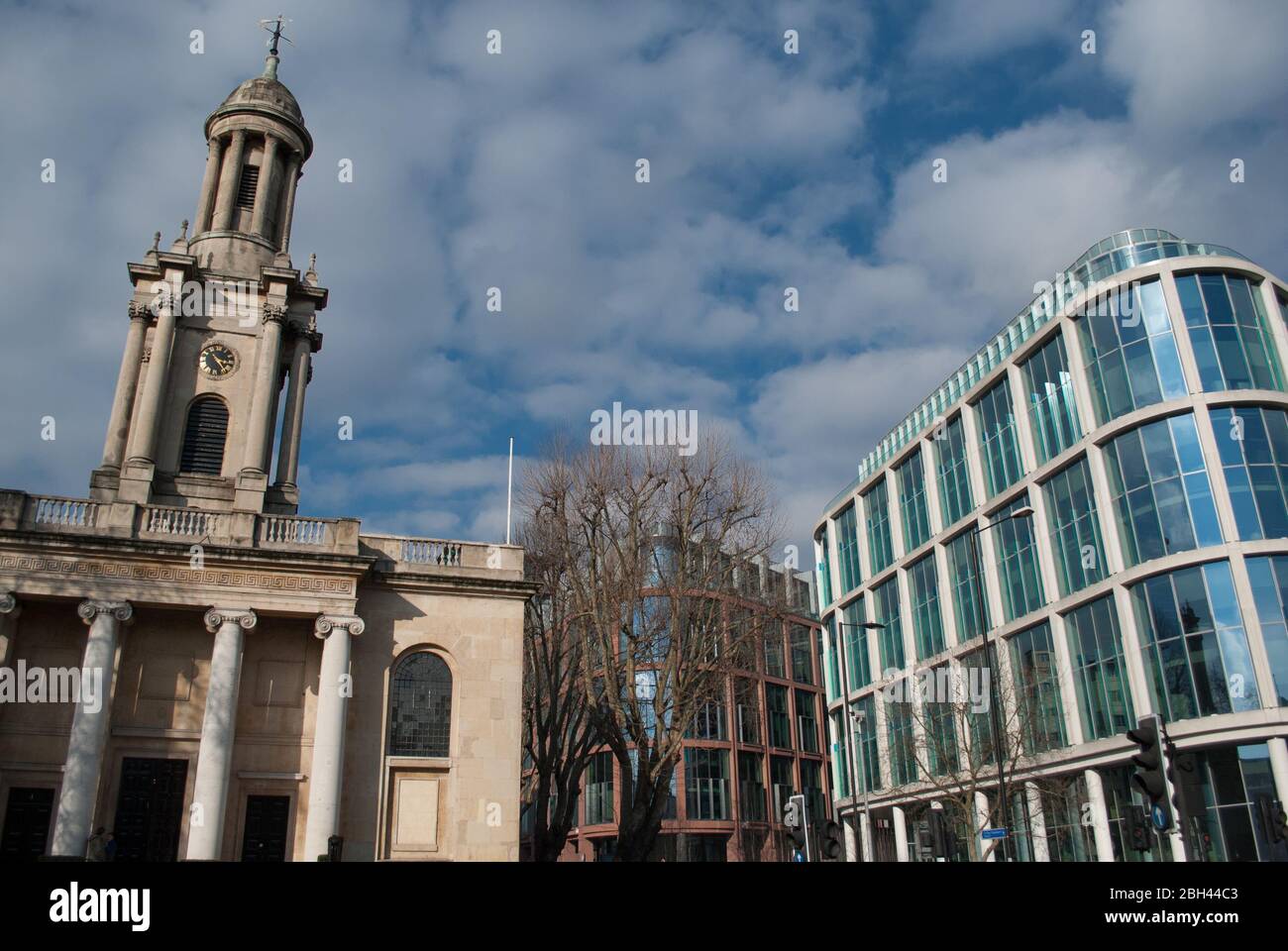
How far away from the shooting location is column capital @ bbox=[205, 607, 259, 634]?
26547 mm

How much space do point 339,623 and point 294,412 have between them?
35.8ft

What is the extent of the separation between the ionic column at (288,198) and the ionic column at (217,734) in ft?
53.0

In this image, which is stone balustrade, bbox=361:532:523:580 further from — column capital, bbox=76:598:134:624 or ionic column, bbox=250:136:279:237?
ionic column, bbox=250:136:279:237

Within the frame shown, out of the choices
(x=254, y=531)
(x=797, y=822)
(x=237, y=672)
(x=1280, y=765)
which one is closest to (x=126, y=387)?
(x=254, y=531)

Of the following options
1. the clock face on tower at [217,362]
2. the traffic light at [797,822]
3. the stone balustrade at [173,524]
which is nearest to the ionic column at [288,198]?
the clock face on tower at [217,362]

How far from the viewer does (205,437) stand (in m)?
32.8

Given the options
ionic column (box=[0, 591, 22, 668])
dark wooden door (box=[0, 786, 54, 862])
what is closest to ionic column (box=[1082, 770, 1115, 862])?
dark wooden door (box=[0, 786, 54, 862])

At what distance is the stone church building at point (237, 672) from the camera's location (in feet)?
82.8

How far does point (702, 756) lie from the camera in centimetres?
6694

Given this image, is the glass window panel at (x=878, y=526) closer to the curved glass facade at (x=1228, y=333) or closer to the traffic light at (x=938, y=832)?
the curved glass facade at (x=1228, y=333)

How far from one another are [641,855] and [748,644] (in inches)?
285

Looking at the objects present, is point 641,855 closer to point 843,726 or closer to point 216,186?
point 216,186

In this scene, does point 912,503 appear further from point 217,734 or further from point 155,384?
point 217,734

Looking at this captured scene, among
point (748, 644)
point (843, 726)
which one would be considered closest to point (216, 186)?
point (748, 644)
